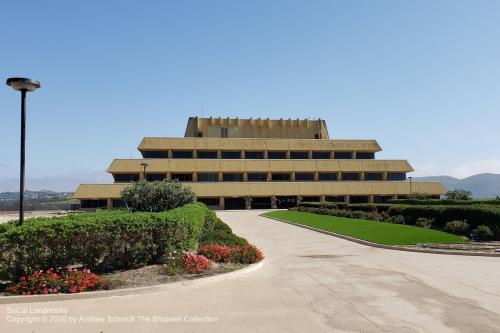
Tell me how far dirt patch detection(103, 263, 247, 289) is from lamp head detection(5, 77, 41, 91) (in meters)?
5.82

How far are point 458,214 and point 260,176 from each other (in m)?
50.3

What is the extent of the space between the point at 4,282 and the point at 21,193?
7.96 feet

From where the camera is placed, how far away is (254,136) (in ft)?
288

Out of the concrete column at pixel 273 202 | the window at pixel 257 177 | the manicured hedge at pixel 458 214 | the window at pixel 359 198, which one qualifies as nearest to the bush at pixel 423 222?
the manicured hedge at pixel 458 214

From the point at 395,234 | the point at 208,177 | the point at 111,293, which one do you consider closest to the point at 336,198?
the point at 208,177

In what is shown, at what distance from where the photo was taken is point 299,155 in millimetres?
79250

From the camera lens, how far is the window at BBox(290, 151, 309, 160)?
7875 cm

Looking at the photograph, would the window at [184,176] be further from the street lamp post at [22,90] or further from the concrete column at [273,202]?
the street lamp post at [22,90]

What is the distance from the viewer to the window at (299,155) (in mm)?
78750

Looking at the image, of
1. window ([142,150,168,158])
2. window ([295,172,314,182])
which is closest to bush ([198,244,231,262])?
window ([142,150,168,158])

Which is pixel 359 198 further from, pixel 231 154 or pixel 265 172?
pixel 231 154

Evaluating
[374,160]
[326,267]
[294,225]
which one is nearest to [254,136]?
[374,160]

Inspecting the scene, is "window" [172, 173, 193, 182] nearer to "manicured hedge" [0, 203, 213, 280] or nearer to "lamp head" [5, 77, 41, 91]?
"manicured hedge" [0, 203, 213, 280]

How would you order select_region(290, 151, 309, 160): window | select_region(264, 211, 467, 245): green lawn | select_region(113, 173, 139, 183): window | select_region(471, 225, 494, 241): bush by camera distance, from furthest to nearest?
select_region(290, 151, 309, 160): window → select_region(113, 173, 139, 183): window → select_region(471, 225, 494, 241): bush → select_region(264, 211, 467, 245): green lawn
